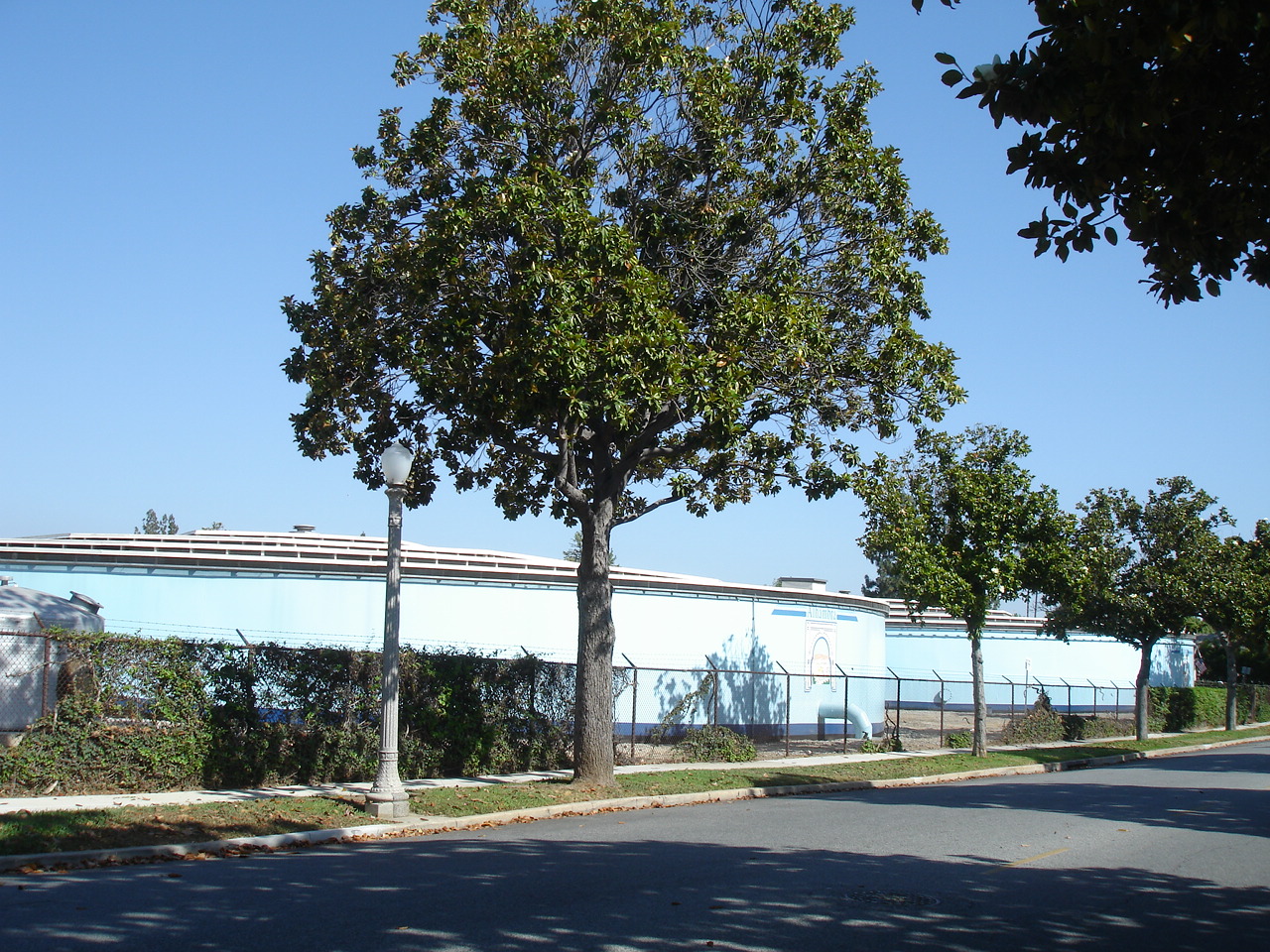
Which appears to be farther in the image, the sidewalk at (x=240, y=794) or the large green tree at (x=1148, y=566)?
the large green tree at (x=1148, y=566)

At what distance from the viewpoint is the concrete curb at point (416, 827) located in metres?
10.1

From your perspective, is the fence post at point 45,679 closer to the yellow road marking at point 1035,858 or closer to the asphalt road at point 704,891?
the asphalt road at point 704,891

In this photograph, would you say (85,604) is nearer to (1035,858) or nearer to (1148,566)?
(1035,858)

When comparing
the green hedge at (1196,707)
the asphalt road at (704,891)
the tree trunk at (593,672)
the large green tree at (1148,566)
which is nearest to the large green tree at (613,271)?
the tree trunk at (593,672)

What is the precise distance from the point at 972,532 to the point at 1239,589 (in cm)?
1483

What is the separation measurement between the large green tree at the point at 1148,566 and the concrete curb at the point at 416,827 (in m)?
12.7

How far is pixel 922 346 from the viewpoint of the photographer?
17.2m

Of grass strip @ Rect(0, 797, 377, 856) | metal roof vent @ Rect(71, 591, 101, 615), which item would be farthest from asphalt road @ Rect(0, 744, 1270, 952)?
metal roof vent @ Rect(71, 591, 101, 615)

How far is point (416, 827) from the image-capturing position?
13.2 m

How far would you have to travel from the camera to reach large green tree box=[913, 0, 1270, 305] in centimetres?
682

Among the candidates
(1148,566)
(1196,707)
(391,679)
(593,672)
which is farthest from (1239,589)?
(391,679)

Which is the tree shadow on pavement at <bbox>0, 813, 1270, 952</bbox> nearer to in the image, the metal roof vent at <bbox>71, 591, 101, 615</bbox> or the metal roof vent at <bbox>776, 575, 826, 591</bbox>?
the metal roof vent at <bbox>71, 591, 101, 615</bbox>

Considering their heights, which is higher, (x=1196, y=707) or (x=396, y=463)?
(x=396, y=463)

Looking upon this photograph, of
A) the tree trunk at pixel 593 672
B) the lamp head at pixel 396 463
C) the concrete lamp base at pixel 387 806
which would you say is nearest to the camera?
the concrete lamp base at pixel 387 806
